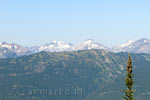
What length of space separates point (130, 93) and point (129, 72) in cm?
502

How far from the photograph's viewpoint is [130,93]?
67250mm

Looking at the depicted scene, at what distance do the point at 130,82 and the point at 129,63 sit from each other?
4.05 m

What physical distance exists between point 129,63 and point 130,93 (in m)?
6.85

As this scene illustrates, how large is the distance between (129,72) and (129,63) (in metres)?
1.87

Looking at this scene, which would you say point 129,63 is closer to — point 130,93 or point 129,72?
point 129,72

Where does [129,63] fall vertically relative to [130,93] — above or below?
above

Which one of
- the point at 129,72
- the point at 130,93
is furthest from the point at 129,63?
the point at 130,93

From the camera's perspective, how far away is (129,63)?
212 feet

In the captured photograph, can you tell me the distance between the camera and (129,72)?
65062mm

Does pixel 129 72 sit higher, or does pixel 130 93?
pixel 129 72

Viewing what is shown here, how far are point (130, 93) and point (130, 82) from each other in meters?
2.86

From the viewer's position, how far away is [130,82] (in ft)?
216
